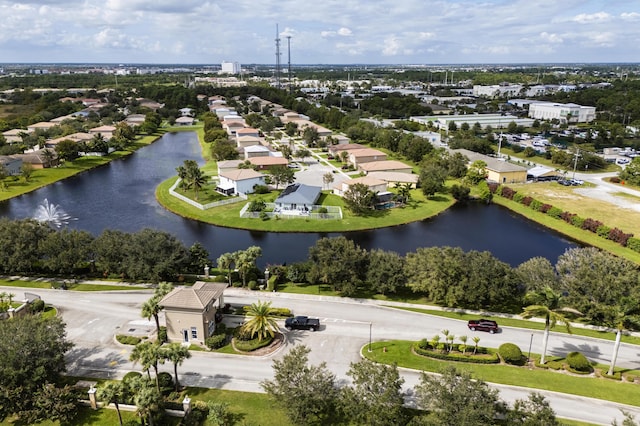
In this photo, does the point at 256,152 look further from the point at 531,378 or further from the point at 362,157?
the point at 531,378

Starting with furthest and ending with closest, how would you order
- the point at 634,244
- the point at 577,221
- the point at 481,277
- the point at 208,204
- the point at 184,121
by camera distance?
the point at 184,121 → the point at 208,204 → the point at 577,221 → the point at 634,244 → the point at 481,277

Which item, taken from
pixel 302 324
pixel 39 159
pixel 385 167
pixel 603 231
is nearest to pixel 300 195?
pixel 385 167

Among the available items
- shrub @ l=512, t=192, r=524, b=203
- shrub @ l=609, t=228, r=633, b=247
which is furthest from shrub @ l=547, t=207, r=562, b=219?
shrub @ l=609, t=228, r=633, b=247

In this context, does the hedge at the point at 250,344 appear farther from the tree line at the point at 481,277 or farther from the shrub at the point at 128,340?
the tree line at the point at 481,277

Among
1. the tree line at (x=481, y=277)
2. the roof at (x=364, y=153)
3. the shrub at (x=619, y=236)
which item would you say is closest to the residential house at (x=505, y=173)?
the roof at (x=364, y=153)

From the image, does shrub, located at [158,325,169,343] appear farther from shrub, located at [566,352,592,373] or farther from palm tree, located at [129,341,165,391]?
shrub, located at [566,352,592,373]
